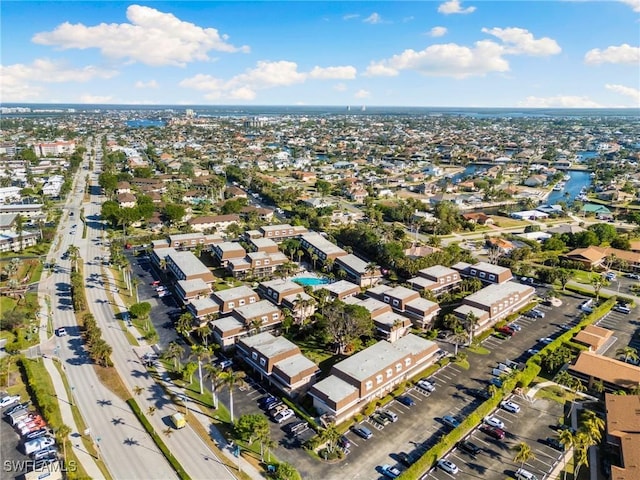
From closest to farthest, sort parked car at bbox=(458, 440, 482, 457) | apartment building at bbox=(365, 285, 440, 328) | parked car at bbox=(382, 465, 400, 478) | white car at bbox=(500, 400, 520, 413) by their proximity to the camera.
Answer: parked car at bbox=(382, 465, 400, 478)
parked car at bbox=(458, 440, 482, 457)
white car at bbox=(500, 400, 520, 413)
apartment building at bbox=(365, 285, 440, 328)

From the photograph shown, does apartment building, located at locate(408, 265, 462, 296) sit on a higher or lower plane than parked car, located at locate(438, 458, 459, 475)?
higher

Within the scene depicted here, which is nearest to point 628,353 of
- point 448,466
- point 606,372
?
point 606,372

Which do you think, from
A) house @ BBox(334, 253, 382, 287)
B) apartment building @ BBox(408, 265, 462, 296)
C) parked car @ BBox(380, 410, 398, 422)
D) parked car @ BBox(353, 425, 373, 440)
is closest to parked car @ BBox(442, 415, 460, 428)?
parked car @ BBox(380, 410, 398, 422)

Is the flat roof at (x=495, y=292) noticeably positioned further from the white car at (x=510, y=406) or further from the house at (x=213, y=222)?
the house at (x=213, y=222)

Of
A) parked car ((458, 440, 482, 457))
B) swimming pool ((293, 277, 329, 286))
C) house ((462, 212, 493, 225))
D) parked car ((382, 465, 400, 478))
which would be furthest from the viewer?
house ((462, 212, 493, 225))

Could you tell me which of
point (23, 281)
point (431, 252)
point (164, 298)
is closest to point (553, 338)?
point (431, 252)

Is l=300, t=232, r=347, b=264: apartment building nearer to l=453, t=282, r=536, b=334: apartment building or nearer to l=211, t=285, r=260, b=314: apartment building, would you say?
l=211, t=285, r=260, b=314: apartment building
